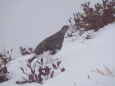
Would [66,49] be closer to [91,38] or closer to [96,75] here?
[91,38]

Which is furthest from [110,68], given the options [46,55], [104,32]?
[104,32]

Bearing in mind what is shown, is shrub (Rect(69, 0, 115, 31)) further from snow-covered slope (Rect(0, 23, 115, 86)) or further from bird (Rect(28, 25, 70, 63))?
bird (Rect(28, 25, 70, 63))

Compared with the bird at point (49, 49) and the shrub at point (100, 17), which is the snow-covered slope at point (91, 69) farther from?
the shrub at point (100, 17)

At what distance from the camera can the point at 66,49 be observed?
4.62 metres

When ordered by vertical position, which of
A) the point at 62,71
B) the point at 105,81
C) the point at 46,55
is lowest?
the point at 105,81

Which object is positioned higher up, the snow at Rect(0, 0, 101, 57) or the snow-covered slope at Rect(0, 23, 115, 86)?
the snow at Rect(0, 0, 101, 57)

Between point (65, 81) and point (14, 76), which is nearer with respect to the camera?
point (65, 81)

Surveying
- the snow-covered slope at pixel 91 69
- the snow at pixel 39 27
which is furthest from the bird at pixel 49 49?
the snow at pixel 39 27

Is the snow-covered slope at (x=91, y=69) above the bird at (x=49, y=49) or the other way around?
the other way around

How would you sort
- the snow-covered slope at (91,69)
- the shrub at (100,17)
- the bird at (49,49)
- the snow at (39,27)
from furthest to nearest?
the snow at (39,27) → the shrub at (100,17) → the bird at (49,49) → the snow-covered slope at (91,69)

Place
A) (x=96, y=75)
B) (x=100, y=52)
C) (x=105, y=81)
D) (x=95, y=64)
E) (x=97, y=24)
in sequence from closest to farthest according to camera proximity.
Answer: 1. (x=105, y=81)
2. (x=96, y=75)
3. (x=95, y=64)
4. (x=100, y=52)
5. (x=97, y=24)

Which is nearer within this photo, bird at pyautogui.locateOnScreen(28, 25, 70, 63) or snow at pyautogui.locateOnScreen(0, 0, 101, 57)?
bird at pyautogui.locateOnScreen(28, 25, 70, 63)

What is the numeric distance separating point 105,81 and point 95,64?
0.59 meters

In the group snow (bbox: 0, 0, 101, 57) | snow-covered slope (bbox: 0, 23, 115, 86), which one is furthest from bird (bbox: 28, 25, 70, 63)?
snow (bbox: 0, 0, 101, 57)
